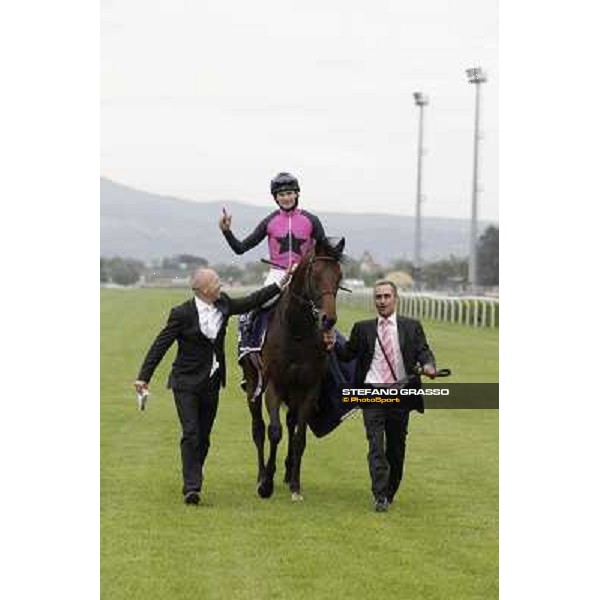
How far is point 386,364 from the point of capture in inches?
567

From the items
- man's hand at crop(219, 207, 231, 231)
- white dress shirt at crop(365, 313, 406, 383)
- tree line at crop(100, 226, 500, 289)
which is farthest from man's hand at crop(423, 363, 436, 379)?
man's hand at crop(219, 207, 231, 231)

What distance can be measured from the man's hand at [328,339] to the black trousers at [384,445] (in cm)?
60

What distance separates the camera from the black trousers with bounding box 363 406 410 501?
1428 centimetres

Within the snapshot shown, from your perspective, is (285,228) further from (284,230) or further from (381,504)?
(381,504)

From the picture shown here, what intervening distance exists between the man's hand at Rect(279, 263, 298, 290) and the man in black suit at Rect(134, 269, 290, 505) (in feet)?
0.04

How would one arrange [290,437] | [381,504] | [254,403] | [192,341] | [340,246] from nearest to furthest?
[340,246] → [381,504] → [192,341] → [290,437] → [254,403]

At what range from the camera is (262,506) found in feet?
47.5

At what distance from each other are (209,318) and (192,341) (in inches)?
9.3

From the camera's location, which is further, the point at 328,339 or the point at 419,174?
the point at 419,174

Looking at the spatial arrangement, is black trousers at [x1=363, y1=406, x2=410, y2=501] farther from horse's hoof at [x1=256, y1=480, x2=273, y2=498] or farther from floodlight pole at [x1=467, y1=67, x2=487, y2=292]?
floodlight pole at [x1=467, y1=67, x2=487, y2=292]

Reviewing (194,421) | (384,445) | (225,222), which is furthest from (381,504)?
(225,222)
